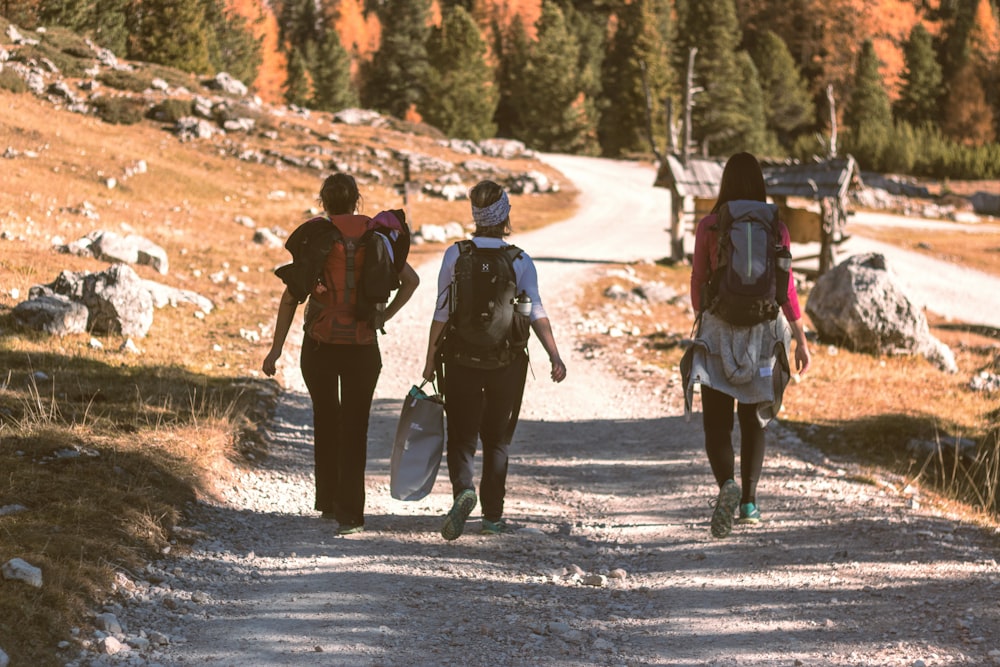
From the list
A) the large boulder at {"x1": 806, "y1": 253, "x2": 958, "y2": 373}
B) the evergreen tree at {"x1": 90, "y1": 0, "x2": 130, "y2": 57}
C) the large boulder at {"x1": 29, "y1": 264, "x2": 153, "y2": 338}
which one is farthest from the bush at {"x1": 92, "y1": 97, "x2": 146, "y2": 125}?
the large boulder at {"x1": 806, "y1": 253, "x2": 958, "y2": 373}

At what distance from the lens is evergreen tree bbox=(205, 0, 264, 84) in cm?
6309

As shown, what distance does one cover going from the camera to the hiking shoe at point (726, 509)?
582cm

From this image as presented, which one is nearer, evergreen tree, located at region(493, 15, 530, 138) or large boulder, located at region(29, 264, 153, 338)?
large boulder, located at region(29, 264, 153, 338)

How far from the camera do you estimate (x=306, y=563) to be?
18.5 feet

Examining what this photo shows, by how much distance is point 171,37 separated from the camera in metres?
53.9

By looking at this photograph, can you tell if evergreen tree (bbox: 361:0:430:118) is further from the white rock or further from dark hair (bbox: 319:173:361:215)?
the white rock

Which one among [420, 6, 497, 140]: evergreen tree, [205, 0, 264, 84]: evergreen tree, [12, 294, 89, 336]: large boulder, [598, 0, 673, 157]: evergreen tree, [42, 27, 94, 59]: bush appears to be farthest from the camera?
[598, 0, 673, 157]: evergreen tree

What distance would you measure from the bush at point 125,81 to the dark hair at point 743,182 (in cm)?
4143

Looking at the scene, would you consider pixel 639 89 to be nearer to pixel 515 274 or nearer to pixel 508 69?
pixel 508 69

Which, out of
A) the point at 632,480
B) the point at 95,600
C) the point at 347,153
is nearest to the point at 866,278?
the point at 632,480

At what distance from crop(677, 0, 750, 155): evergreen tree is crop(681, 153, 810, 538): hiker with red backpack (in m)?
59.3

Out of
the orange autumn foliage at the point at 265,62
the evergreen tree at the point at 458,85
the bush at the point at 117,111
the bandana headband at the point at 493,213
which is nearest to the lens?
the bandana headband at the point at 493,213

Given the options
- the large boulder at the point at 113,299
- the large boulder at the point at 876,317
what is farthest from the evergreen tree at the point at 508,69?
the large boulder at the point at 113,299

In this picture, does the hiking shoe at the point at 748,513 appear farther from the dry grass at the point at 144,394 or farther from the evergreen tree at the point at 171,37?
the evergreen tree at the point at 171,37
